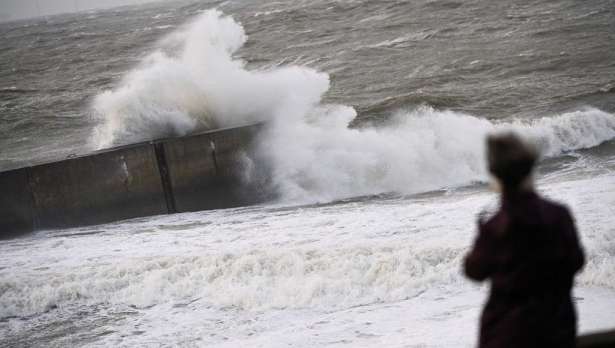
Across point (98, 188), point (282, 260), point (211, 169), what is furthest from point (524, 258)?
point (98, 188)

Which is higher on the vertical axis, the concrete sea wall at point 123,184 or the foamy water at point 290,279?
the concrete sea wall at point 123,184

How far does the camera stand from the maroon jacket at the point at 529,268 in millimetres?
2143

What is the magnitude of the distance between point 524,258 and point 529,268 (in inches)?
1.5

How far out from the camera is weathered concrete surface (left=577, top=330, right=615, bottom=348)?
246 cm

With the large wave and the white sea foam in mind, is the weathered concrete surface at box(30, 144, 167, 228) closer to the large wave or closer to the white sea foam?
the white sea foam

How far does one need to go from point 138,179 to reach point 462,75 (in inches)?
452

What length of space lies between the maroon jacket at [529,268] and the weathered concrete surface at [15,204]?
32.0ft

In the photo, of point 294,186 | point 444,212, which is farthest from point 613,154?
point 294,186

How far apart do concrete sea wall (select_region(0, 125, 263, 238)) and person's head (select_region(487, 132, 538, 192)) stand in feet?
30.8

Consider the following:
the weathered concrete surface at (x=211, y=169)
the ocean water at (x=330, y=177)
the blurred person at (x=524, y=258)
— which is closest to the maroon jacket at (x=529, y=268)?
the blurred person at (x=524, y=258)

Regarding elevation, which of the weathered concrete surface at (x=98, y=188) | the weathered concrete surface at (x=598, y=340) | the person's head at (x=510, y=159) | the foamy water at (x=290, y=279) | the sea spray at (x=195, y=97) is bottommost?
the foamy water at (x=290, y=279)

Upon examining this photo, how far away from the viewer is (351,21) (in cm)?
Result: 3059

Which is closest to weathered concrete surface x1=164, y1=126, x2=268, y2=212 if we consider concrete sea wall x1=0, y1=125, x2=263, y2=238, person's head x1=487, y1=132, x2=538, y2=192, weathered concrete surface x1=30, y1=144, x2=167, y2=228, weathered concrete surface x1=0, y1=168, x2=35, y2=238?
concrete sea wall x1=0, y1=125, x2=263, y2=238

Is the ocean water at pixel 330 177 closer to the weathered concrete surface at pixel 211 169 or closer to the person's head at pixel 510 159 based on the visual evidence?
the weathered concrete surface at pixel 211 169
